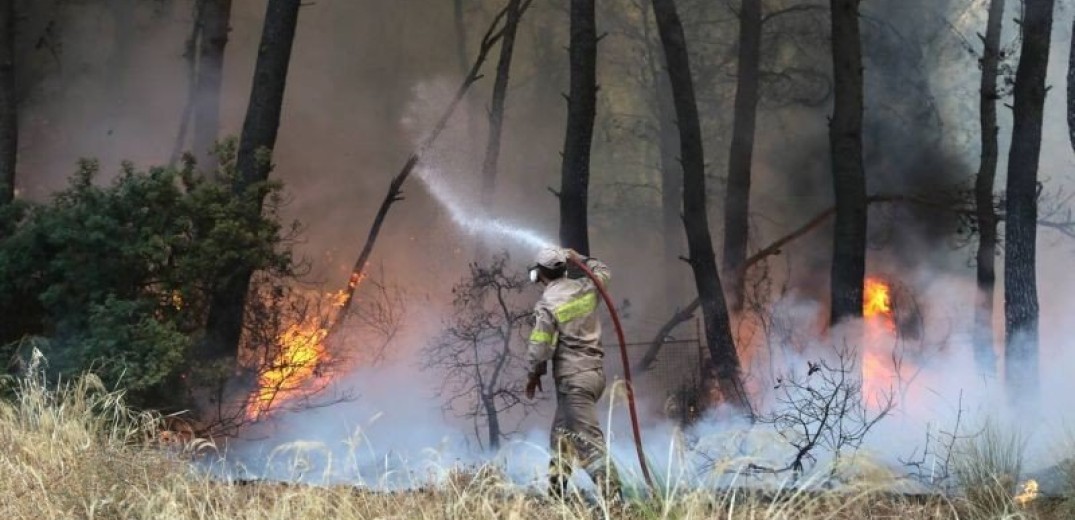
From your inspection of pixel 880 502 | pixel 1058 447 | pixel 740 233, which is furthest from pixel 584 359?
pixel 740 233

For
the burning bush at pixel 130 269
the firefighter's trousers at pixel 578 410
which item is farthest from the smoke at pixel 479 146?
the firefighter's trousers at pixel 578 410

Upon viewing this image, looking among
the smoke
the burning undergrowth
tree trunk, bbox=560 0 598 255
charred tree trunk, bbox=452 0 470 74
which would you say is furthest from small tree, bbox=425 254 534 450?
charred tree trunk, bbox=452 0 470 74

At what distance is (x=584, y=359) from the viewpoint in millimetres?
7250

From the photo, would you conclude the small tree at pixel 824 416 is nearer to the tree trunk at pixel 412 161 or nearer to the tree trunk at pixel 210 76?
the tree trunk at pixel 412 161

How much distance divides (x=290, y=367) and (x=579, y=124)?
4055 mm

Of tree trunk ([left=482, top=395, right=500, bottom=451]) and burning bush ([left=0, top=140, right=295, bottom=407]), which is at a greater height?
burning bush ([left=0, top=140, right=295, bottom=407])

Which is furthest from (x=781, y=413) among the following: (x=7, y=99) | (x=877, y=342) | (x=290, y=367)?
(x=7, y=99)

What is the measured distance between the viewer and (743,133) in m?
12.8

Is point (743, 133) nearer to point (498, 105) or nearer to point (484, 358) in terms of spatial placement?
point (498, 105)

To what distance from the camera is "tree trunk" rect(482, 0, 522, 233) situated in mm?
13195

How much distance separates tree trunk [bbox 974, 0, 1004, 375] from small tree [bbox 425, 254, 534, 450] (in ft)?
17.1

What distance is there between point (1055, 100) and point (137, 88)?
11.6m

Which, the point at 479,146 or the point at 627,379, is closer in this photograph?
the point at 627,379

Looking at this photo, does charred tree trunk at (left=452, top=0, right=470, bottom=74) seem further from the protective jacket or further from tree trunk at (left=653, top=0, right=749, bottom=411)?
the protective jacket
